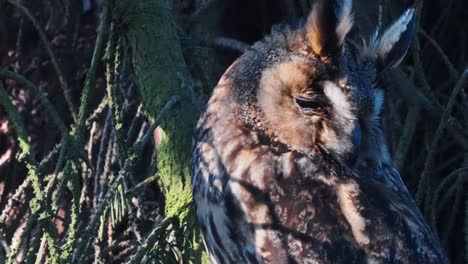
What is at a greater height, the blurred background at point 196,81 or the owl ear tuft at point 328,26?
the blurred background at point 196,81

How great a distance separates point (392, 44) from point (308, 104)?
33 cm

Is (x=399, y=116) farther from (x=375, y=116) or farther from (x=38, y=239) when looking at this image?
(x=38, y=239)

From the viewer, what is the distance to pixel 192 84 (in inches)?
77.8

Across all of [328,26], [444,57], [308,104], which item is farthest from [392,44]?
[444,57]

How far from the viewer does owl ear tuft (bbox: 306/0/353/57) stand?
5.58 feet

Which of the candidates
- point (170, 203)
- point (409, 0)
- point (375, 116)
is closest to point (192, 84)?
point (170, 203)

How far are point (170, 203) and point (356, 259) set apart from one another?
0.46 meters

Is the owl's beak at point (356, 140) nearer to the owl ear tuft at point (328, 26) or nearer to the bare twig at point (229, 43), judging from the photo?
the owl ear tuft at point (328, 26)

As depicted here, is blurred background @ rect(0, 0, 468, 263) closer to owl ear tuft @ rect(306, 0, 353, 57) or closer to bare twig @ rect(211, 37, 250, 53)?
bare twig @ rect(211, 37, 250, 53)

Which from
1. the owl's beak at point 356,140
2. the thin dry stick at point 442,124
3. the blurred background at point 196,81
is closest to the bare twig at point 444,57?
the blurred background at point 196,81

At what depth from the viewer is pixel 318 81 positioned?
1679 millimetres

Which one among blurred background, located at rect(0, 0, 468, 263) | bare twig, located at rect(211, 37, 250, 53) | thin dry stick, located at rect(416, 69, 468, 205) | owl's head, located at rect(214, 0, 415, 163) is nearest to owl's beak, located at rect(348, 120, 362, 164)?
owl's head, located at rect(214, 0, 415, 163)

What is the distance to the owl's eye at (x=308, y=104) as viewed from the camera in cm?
167

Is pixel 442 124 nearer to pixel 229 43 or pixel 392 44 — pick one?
pixel 392 44
